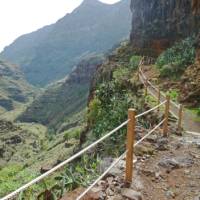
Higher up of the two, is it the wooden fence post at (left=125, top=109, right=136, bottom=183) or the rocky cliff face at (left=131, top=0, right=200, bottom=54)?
the rocky cliff face at (left=131, top=0, right=200, bottom=54)

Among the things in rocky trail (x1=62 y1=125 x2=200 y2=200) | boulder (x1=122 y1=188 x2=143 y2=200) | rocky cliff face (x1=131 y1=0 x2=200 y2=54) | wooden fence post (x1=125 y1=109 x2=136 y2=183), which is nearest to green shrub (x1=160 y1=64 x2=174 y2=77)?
rocky cliff face (x1=131 y1=0 x2=200 y2=54)

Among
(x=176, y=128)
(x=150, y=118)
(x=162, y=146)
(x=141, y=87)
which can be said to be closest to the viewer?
(x=162, y=146)

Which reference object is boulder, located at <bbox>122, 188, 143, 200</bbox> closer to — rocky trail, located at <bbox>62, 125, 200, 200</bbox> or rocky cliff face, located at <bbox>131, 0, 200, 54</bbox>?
rocky trail, located at <bbox>62, 125, 200, 200</bbox>

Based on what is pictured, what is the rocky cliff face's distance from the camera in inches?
1623

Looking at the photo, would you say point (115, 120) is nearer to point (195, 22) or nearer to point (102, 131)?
point (102, 131)

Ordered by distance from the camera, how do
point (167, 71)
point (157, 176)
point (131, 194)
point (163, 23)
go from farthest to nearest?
point (163, 23) → point (167, 71) → point (157, 176) → point (131, 194)

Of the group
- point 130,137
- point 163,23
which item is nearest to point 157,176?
point 130,137

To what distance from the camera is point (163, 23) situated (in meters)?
53.5

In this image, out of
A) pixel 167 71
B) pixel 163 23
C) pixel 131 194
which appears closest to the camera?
pixel 131 194

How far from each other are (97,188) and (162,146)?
13.7 ft

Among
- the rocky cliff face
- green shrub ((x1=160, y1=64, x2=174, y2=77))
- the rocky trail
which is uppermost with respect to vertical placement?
the rocky cliff face

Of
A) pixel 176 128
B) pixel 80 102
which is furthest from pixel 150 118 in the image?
pixel 80 102

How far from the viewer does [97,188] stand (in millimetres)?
7371

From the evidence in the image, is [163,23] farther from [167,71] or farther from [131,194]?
[131,194]
